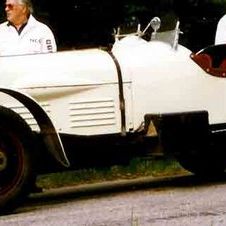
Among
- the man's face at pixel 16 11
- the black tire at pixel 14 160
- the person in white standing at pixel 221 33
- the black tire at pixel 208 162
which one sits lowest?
the black tire at pixel 208 162

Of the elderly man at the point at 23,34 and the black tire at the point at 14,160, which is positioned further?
the elderly man at the point at 23,34

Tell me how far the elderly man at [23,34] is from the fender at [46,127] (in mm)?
→ 868

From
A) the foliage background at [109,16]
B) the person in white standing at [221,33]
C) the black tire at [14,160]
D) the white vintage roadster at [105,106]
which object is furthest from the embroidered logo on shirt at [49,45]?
the foliage background at [109,16]

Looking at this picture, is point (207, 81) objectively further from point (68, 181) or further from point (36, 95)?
point (68, 181)

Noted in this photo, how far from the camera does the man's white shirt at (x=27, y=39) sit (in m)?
8.66

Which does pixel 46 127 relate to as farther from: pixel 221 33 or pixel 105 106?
pixel 221 33

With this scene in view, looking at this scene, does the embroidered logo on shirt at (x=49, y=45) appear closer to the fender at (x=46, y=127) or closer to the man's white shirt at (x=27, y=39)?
the man's white shirt at (x=27, y=39)

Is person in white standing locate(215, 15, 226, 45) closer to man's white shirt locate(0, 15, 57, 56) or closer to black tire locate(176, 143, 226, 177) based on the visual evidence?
black tire locate(176, 143, 226, 177)

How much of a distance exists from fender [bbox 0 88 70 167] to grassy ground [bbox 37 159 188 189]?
206cm

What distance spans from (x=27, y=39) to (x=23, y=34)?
2.3 inches

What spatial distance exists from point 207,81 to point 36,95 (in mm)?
1462

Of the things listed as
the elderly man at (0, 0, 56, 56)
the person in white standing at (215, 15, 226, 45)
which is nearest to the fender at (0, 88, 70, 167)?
the elderly man at (0, 0, 56, 56)

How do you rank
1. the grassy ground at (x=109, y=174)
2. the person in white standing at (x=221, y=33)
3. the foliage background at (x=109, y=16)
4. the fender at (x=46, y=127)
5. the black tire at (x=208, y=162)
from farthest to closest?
the foliage background at (x=109, y=16)
the grassy ground at (x=109, y=174)
the black tire at (x=208, y=162)
the person in white standing at (x=221, y=33)
the fender at (x=46, y=127)

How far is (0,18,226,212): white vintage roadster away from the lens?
7.74 meters
